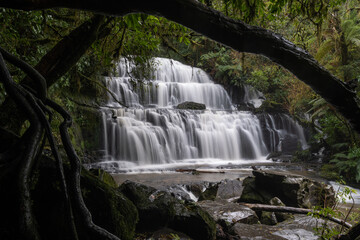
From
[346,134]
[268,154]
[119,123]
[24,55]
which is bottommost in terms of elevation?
[268,154]

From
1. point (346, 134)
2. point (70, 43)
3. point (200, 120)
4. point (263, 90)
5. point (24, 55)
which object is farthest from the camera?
point (263, 90)

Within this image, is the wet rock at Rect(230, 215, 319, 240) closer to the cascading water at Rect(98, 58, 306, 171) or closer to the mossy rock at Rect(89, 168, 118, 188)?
the mossy rock at Rect(89, 168, 118, 188)

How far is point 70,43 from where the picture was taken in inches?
142

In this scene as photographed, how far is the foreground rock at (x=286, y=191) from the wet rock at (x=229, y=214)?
145 centimetres

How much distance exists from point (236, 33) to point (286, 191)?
20.1 feet

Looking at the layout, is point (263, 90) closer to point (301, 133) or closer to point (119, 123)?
point (301, 133)

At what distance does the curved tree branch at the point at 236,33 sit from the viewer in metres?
1.45

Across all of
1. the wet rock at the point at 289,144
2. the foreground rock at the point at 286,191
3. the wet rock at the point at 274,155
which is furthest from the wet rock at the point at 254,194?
the wet rock at the point at 289,144

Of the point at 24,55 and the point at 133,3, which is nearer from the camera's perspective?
the point at 133,3

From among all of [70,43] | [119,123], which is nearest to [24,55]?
[70,43]

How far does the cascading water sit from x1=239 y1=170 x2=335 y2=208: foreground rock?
22.1ft

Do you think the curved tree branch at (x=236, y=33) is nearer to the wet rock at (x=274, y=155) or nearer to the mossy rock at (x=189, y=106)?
the wet rock at (x=274, y=155)

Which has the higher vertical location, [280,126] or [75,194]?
[280,126]

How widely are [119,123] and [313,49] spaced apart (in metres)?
12.2
